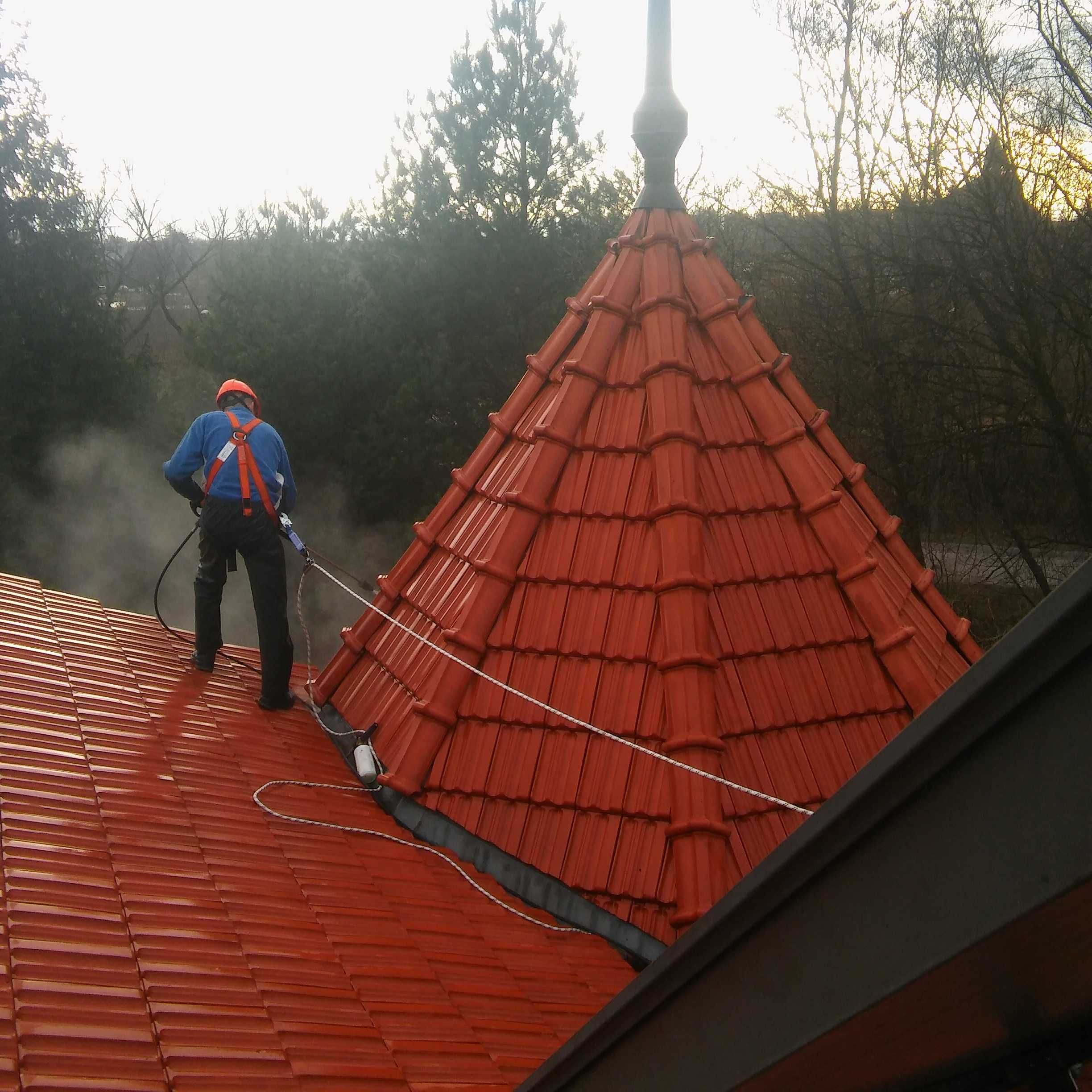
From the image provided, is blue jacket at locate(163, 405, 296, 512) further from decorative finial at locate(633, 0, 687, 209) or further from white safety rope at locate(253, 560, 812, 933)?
decorative finial at locate(633, 0, 687, 209)

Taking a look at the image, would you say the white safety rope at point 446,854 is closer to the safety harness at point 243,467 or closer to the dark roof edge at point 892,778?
the safety harness at point 243,467

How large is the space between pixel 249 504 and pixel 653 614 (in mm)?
2599

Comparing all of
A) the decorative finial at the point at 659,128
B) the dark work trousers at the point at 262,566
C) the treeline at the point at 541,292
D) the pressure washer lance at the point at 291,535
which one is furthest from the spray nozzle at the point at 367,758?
the treeline at the point at 541,292

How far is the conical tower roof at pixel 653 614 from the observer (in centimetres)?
426

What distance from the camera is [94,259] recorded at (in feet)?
75.6

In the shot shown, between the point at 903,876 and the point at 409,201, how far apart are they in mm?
23160

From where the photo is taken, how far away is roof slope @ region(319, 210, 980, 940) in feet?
14.0

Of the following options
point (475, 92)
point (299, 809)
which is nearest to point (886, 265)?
point (475, 92)

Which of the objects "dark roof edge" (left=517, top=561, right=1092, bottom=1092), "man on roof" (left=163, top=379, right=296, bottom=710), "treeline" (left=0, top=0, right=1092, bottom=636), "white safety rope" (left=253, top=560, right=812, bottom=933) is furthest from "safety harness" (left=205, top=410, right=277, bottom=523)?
"treeline" (left=0, top=0, right=1092, bottom=636)

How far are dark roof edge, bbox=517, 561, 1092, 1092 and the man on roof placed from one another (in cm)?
437

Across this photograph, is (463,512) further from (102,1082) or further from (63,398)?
(63,398)

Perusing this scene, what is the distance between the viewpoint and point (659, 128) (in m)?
5.73

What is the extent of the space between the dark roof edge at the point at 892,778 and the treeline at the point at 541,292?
15450mm

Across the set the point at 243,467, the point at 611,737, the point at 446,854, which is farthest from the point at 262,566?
the point at 611,737
